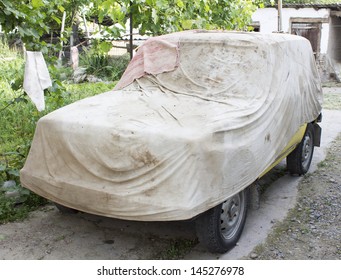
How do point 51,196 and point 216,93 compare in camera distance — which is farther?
point 216,93

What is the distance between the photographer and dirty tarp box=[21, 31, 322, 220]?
10.5 ft

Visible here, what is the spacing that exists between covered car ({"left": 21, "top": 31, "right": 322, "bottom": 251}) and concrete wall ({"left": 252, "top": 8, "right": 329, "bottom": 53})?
1296 centimetres

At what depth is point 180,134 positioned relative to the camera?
10.6ft

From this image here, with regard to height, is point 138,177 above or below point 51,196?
above

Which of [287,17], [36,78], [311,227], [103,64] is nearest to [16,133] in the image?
[36,78]

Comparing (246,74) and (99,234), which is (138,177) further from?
(246,74)

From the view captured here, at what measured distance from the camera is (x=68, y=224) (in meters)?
4.29

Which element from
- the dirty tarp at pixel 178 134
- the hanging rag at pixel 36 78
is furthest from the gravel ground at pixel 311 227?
the hanging rag at pixel 36 78

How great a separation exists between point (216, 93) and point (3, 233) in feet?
8.41

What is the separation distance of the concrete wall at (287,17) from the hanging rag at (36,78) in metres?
13.7

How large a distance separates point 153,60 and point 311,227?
2.56m

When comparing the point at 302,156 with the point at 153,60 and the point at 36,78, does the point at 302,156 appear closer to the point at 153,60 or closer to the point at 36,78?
the point at 153,60

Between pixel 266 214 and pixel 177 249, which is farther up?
pixel 177 249

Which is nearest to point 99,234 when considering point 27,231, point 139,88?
point 27,231
